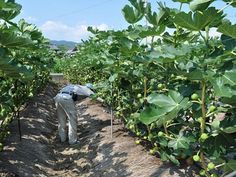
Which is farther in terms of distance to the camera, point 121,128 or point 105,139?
point 121,128

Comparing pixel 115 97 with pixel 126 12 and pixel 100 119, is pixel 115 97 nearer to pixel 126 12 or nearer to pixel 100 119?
pixel 100 119

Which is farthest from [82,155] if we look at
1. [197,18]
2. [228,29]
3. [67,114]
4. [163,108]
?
[228,29]

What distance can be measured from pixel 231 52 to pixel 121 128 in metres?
5.39

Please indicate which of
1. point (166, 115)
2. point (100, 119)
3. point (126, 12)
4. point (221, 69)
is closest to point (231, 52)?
point (221, 69)

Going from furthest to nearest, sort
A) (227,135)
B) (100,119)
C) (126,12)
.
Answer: (100,119) < (126,12) < (227,135)

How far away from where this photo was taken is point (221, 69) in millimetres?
2395

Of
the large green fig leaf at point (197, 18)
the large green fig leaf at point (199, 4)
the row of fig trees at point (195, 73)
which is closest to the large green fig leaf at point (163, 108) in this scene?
the row of fig trees at point (195, 73)

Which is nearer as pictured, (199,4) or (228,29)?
(228,29)

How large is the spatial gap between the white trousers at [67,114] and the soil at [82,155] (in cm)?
20

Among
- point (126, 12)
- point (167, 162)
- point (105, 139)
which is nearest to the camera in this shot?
point (126, 12)

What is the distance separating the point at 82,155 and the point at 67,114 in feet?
4.00

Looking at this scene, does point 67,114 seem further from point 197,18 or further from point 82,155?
point 197,18

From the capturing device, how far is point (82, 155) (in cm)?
683

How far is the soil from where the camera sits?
5.13 m
